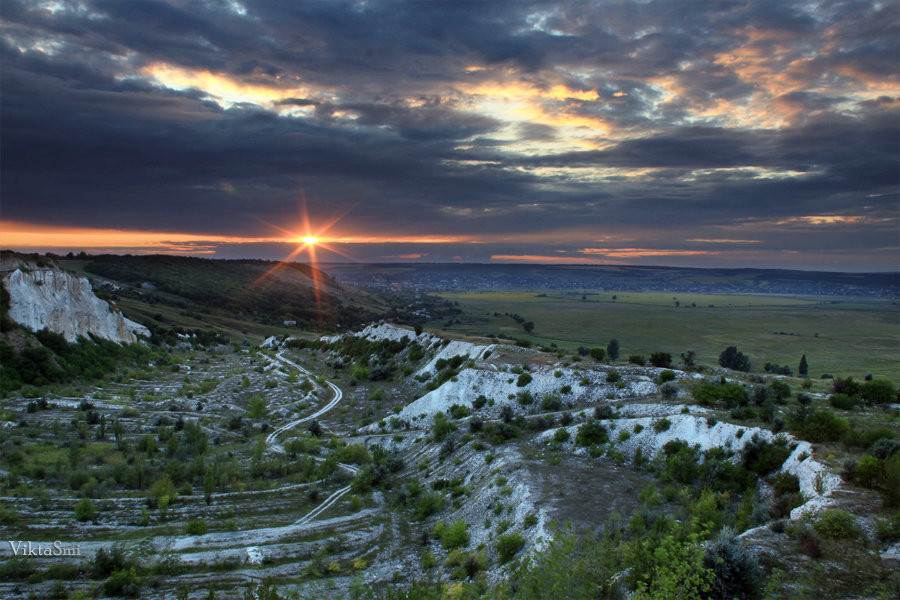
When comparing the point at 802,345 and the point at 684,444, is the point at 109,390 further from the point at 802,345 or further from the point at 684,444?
the point at 802,345

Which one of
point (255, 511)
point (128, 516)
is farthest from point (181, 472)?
point (255, 511)

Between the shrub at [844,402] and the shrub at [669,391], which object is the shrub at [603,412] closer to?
the shrub at [669,391]

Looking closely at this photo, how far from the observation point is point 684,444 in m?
27.3

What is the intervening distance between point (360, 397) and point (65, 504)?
1281 inches

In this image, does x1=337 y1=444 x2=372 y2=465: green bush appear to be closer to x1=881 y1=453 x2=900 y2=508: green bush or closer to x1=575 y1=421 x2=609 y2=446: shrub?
x1=575 y1=421 x2=609 y2=446: shrub

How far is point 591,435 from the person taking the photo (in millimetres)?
30719

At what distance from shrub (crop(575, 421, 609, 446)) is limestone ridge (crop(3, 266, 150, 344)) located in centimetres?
6559

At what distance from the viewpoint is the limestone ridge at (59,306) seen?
5672 centimetres

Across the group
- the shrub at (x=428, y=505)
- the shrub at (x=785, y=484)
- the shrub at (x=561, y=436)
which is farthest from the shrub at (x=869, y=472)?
the shrub at (x=428, y=505)

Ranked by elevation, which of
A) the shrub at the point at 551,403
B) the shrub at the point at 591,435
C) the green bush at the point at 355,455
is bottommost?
the green bush at the point at 355,455

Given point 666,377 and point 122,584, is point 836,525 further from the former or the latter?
point 122,584

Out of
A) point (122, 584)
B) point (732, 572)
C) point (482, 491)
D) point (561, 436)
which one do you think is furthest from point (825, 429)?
point (122, 584)

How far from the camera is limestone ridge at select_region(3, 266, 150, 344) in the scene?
5672 centimetres
